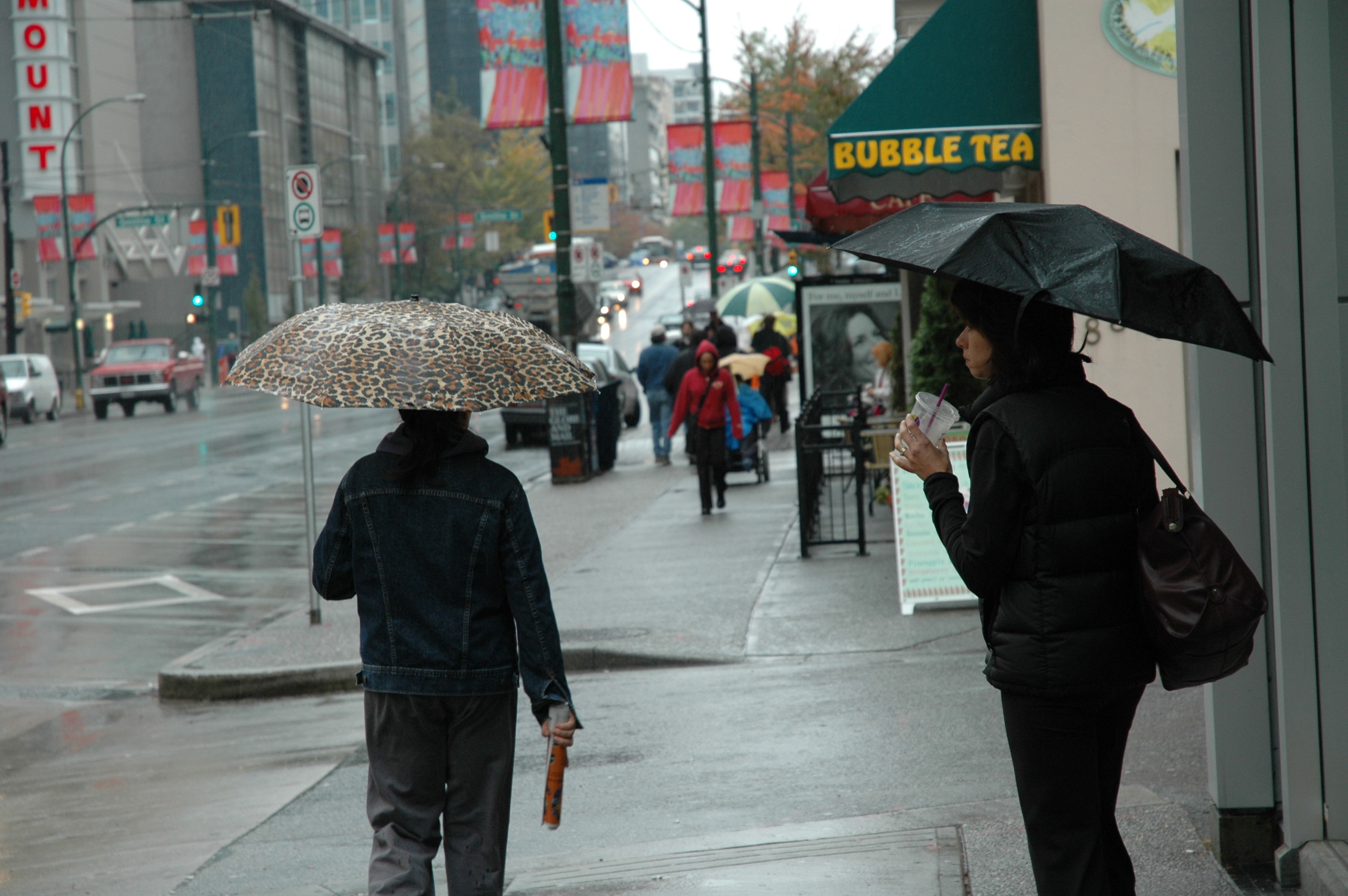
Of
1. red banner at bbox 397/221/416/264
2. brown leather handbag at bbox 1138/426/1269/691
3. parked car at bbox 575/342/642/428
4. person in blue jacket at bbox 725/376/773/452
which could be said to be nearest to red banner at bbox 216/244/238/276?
red banner at bbox 397/221/416/264

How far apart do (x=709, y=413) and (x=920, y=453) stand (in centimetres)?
1217

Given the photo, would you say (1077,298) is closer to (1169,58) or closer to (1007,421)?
(1007,421)

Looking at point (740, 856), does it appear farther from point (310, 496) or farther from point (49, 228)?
point (49, 228)

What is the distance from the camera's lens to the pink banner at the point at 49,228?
5059 centimetres

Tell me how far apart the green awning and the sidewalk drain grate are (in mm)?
6433

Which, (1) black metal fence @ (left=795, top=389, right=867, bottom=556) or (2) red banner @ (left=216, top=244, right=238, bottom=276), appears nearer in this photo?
(1) black metal fence @ (left=795, top=389, right=867, bottom=556)

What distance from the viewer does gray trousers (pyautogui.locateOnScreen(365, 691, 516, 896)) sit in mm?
3984

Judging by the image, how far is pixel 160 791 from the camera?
7102 mm

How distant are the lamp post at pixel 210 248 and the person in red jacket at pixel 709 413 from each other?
36105 millimetres

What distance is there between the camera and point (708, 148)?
120ft

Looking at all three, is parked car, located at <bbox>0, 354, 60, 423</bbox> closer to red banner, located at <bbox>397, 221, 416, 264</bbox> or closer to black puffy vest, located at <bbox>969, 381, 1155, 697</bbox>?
red banner, located at <bbox>397, 221, 416, 264</bbox>

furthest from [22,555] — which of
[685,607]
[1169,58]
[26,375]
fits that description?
[26,375]

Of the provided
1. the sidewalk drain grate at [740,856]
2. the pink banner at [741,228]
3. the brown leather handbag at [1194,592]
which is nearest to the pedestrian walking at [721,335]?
the pink banner at [741,228]

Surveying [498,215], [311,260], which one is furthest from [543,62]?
[311,260]
